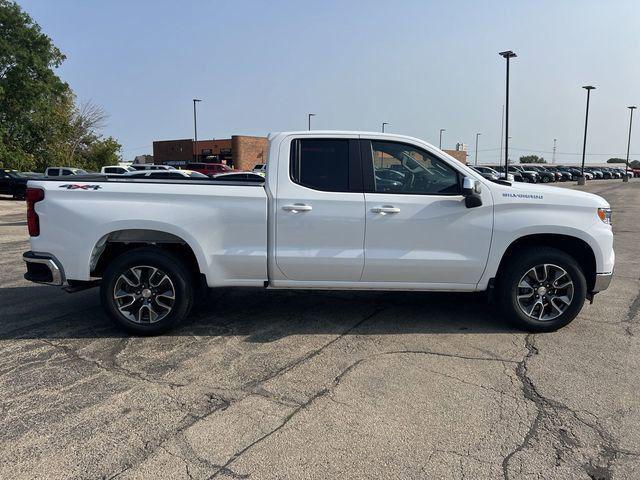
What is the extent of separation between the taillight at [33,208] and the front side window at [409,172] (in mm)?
3201

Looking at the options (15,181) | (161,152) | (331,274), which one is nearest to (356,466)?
(331,274)

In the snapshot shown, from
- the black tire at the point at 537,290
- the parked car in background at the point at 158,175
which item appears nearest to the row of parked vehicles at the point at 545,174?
the parked car in background at the point at 158,175

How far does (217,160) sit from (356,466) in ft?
183

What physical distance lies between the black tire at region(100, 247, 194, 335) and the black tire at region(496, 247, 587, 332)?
10.4 ft

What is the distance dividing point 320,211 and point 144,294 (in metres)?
1.89

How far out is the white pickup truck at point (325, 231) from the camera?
4910 millimetres

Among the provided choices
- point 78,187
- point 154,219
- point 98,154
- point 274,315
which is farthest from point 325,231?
point 98,154

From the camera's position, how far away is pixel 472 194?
4.95 meters

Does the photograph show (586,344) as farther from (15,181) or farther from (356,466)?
(15,181)

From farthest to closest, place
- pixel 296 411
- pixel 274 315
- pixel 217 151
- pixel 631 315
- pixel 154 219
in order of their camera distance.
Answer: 1. pixel 217 151
2. pixel 631 315
3. pixel 274 315
4. pixel 154 219
5. pixel 296 411

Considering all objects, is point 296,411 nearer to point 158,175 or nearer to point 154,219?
point 154,219

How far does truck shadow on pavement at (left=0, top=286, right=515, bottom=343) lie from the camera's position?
17.2 feet

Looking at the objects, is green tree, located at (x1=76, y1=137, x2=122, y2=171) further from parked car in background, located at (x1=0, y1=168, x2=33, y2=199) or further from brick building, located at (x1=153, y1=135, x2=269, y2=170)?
parked car in background, located at (x1=0, y1=168, x2=33, y2=199)

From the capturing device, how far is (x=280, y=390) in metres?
3.93
